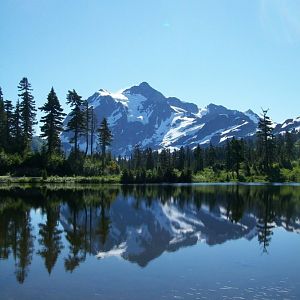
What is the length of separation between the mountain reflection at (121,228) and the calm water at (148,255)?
0.16ft

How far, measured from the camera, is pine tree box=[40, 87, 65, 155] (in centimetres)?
8600

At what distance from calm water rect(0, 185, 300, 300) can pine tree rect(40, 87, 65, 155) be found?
55.1m

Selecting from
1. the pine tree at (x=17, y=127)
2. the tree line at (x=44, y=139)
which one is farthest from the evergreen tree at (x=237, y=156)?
the pine tree at (x=17, y=127)

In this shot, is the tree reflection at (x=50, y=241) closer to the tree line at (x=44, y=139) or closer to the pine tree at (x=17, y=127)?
the tree line at (x=44, y=139)

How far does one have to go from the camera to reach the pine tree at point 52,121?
86.0 m

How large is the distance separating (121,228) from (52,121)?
65.2 metres

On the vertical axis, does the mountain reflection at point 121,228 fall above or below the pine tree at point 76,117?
below

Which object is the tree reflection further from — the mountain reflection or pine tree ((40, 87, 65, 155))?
pine tree ((40, 87, 65, 155))

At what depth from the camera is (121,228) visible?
24.9 metres

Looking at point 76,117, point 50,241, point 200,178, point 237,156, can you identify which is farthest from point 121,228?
point 237,156

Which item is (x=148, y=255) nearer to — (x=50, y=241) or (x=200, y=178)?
(x=50, y=241)

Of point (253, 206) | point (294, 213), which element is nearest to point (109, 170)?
point (253, 206)

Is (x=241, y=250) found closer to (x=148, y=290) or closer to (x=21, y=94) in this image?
(x=148, y=290)

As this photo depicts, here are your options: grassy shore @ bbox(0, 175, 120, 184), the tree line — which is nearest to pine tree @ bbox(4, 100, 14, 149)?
the tree line
